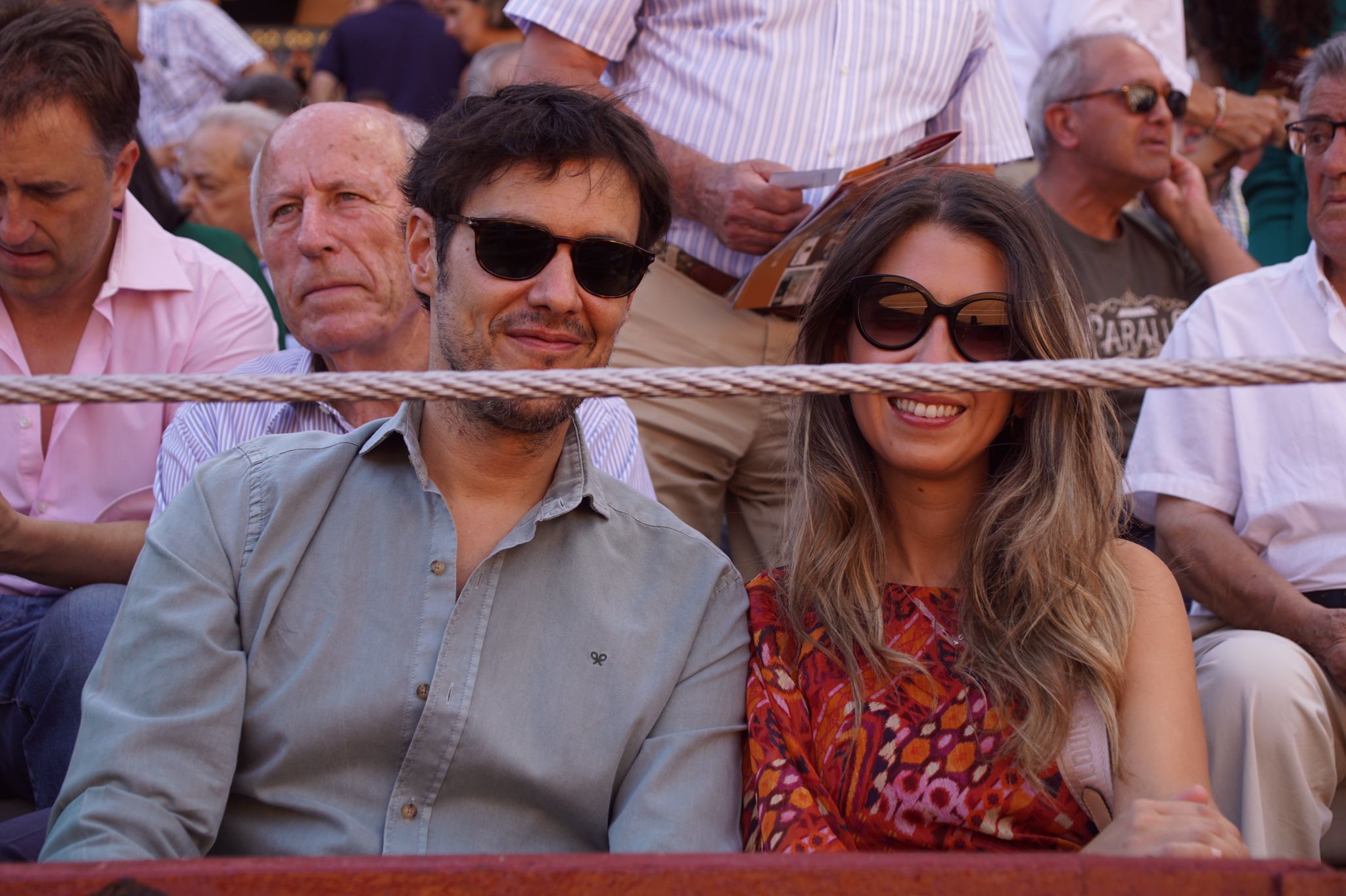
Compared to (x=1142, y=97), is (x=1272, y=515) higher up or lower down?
lower down

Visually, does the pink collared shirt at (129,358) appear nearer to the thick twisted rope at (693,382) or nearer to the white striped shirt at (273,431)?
the white striped shirt at (273,431)

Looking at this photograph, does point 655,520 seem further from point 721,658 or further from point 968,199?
point 968,199

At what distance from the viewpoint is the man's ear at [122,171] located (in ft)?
9.81

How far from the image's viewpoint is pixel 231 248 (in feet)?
13.1

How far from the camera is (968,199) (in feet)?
7.20

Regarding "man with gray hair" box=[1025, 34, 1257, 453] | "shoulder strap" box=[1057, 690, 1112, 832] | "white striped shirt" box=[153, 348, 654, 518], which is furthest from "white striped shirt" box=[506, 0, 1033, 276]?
"shoulder strap" box=[1057, 690, 1112, 832]

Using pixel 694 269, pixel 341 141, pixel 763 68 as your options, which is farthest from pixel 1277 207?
pixel 341 141

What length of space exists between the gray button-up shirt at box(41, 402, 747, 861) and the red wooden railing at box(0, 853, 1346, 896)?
1.51ft

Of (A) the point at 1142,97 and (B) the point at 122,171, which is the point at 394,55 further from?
(A) the point at 1142,97

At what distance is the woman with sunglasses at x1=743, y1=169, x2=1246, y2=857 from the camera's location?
186 centimetres

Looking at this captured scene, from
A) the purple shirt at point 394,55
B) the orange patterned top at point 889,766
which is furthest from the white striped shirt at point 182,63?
the orange patterned top at point 889,766

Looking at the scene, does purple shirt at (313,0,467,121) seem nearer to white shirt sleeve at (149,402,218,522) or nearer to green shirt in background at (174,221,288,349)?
green shirt in background at (174,221,288,349)

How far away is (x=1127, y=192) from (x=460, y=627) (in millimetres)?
2641

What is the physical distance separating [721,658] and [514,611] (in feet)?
1.04
